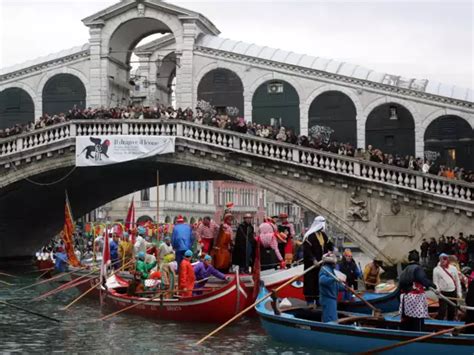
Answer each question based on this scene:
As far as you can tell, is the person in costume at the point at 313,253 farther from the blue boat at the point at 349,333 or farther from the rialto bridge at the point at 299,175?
the rialto bridge at the point at 299,175

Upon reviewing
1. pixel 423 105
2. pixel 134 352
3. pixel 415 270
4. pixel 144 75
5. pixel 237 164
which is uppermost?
pixel 144 75

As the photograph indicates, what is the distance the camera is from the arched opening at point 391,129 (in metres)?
30.8

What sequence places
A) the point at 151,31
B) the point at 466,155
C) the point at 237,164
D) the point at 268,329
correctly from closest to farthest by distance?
the point at 268,329 → the point at 237,164 → the point at 466,155 → the point at 151,31

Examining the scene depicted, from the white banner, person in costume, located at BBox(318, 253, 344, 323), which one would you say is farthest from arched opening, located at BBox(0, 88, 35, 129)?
person in costume, located at BBox(318, 253, 344, 323)

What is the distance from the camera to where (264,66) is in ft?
104

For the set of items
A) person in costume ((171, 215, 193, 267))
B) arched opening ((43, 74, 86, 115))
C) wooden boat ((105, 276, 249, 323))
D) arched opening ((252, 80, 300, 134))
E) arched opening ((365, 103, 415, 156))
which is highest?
arched opening ((43, 74, 86, 115))

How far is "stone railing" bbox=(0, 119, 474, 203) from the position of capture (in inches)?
1027

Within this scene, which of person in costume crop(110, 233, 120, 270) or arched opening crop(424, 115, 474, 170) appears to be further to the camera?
arched opening crop(424, 115, 474, 170)

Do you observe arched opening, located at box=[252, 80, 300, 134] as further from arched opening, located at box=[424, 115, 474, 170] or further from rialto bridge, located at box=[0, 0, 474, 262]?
arched opening, located at box=[424, 115, 474, 170]

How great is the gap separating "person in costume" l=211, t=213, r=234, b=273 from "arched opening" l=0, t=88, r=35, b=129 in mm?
16915

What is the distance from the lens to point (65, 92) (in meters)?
34.0

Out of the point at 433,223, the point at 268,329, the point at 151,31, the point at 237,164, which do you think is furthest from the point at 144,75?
the point at 268,329

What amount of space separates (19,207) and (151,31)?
29.6ft

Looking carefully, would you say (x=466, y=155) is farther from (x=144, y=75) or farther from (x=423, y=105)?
(x=144, y=75)
